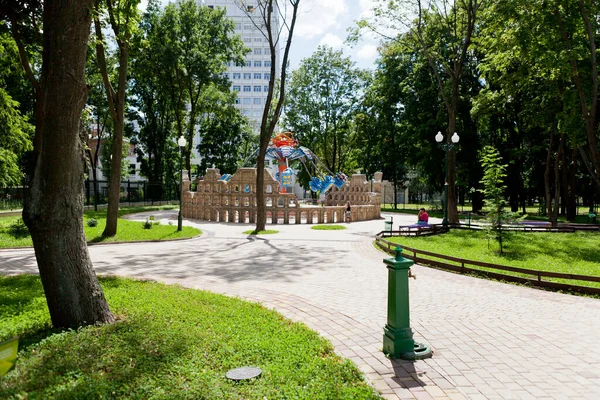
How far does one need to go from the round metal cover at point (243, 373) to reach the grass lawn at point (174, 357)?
0.07 metres

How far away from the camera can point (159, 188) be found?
41500mm

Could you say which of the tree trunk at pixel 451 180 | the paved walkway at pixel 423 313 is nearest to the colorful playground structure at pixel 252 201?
the tree trunk at pixel 451 180

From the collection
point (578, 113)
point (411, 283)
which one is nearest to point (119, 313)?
point (411, 283)

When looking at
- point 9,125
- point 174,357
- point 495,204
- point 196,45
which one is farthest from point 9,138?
point 495,204

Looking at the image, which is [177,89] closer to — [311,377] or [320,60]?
[320,60]

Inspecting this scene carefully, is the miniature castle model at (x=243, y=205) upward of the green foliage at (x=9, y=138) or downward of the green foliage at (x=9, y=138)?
downward

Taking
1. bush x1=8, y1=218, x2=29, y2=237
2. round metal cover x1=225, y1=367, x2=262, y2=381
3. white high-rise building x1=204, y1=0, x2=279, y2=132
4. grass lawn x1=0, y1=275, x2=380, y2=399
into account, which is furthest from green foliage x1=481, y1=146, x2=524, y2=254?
white high-rise building x1=204, y1=0, x2=279, y2=132

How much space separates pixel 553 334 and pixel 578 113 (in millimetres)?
16885

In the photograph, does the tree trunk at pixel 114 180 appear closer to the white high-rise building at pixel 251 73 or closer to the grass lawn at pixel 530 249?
the grass lawn at pixel 530 249

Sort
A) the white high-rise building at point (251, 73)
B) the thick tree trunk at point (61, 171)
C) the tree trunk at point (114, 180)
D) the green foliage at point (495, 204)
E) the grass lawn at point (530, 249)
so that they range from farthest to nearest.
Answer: the white high-rise building at point (251, 73)
the tree trunk at point (114, 180)
the green foliage at point (495, 204)
the grass lawn at point (530, 249)
the thick tree trunk at point (61, 171)

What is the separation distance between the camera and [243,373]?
4.18 meters

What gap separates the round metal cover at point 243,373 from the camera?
Answer: 4.07 meters

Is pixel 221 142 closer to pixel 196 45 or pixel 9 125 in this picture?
pixel 196 45

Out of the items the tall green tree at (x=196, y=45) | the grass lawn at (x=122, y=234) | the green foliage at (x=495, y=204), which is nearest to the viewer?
the green foliage at (x=495, y=204)
